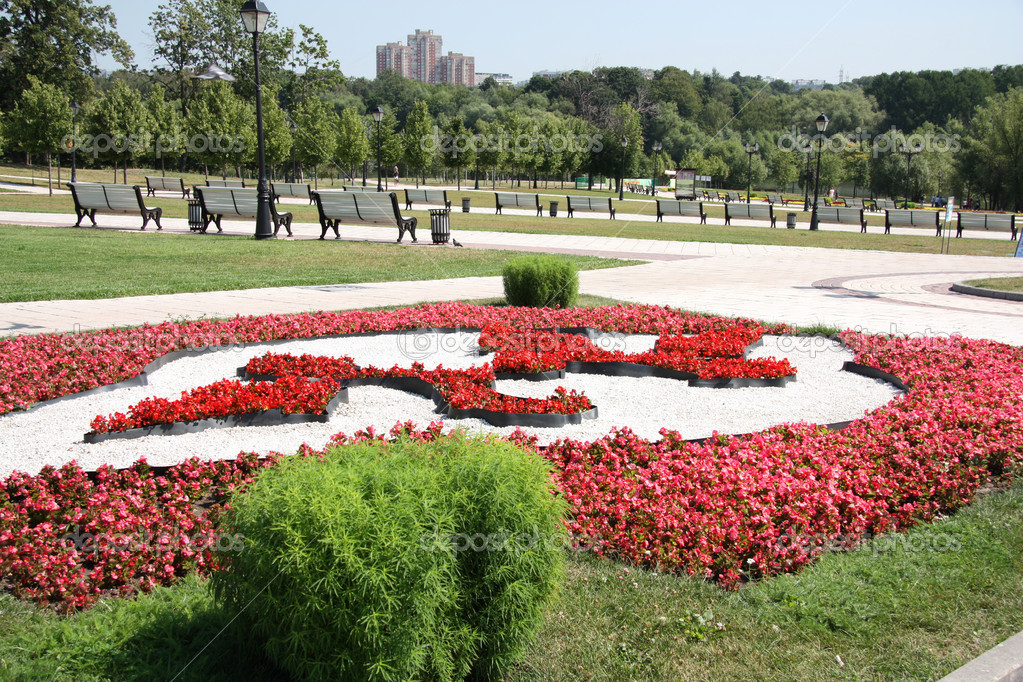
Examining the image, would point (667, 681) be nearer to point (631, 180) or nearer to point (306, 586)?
point (306, 586)

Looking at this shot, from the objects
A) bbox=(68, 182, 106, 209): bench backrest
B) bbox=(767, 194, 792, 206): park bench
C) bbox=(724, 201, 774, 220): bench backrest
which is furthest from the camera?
bbox=(767, 194, 792, 206): park bench

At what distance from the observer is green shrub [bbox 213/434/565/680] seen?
2336mm

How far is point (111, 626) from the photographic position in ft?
10.1

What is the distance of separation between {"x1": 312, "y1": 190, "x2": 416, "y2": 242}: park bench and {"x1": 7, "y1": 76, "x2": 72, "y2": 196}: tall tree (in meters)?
28.5

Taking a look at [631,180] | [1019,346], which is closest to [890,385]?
[1019,346]

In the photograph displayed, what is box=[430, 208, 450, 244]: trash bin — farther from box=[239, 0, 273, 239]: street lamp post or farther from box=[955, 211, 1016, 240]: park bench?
box=[955, 211, 1016, 240]: park bench

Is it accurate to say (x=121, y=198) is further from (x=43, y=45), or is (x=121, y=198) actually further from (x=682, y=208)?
(x=43, y=45)

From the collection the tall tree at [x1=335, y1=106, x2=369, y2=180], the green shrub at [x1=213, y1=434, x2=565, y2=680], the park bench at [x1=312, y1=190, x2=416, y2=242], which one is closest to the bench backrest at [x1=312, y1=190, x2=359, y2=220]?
the park bench at [x1=312, y1=190, x2=416, y2=242]

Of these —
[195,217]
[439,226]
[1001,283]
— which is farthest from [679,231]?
[195,217]

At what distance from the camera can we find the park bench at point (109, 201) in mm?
20000

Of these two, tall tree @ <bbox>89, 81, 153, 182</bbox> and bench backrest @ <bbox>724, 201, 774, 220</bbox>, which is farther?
tall tree @ <bbox>89, 81, 153, 182</bbox>

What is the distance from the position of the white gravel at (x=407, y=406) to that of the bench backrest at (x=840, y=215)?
26227mm

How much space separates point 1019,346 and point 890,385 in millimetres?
2182

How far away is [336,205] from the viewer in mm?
18844
